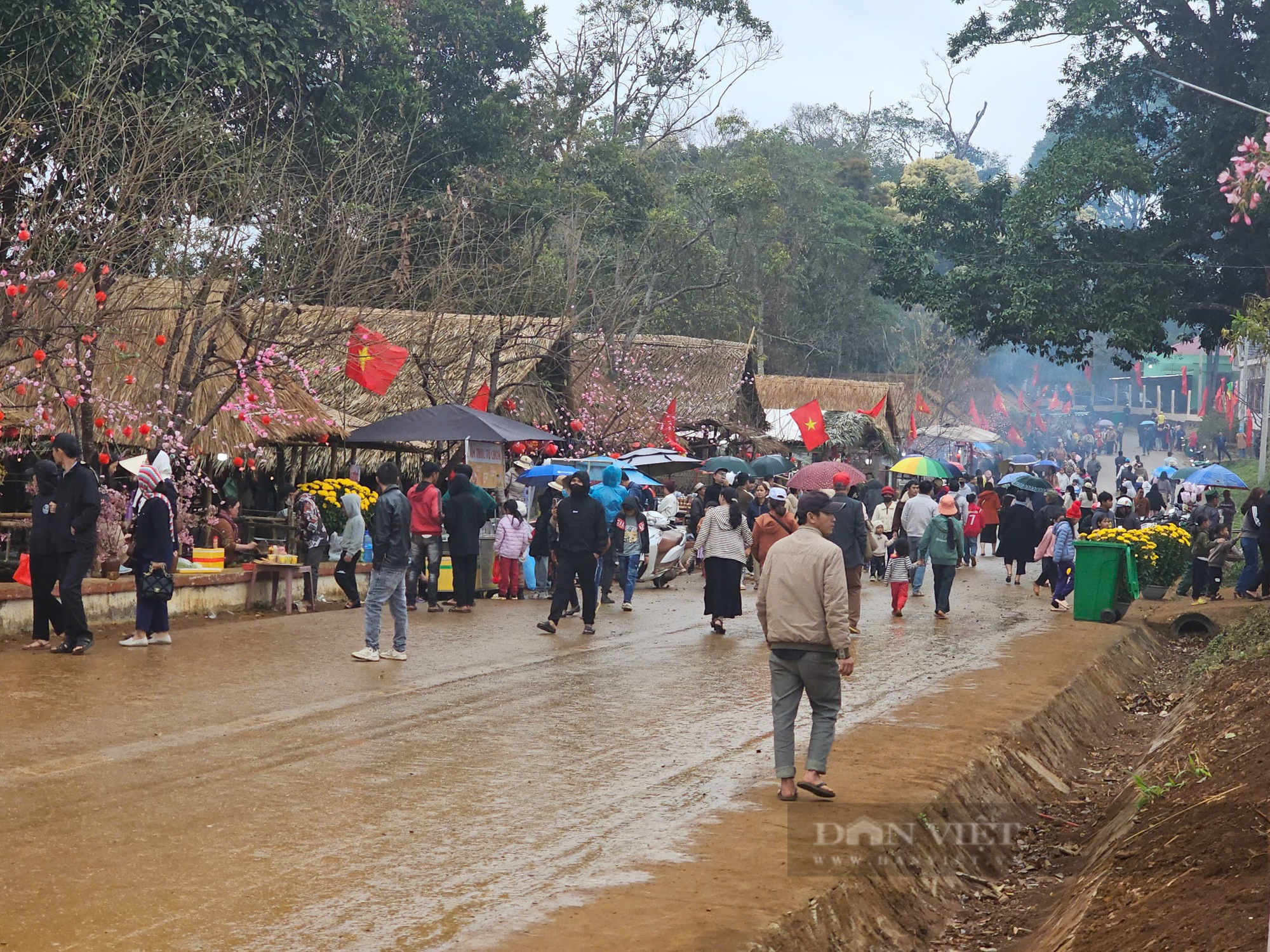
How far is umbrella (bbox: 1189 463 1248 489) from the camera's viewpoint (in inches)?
1151

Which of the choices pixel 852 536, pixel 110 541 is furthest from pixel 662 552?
pixel 110 541

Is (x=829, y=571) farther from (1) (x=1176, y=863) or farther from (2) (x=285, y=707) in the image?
(2) (x=285, y=707)

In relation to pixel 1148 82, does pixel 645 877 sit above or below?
below

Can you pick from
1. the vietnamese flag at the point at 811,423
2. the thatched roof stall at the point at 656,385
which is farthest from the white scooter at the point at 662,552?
the vietnamese flag at the point at 811,423

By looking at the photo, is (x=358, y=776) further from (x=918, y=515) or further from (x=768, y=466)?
(x=768, y=466)

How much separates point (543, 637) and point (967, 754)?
6.41 meters

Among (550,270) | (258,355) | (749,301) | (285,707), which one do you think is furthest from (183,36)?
(749,301)

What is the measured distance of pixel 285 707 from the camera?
33.9 ft

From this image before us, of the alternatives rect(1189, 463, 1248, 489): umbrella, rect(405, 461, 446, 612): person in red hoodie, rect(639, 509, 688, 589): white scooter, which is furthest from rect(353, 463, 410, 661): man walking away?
rect(1189, 463, 1248, 489): umbrella

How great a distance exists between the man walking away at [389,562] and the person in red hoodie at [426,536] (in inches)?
131

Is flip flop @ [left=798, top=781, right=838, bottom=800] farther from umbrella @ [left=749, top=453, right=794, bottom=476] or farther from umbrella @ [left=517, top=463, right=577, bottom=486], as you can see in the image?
umbrella @ [left=749, top=453, right=794, bottom=476]

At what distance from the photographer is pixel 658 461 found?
27672 millimetres

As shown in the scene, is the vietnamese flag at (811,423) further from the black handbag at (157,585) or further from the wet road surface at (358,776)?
the black handbag at (157,585)

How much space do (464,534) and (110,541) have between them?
3.96m
